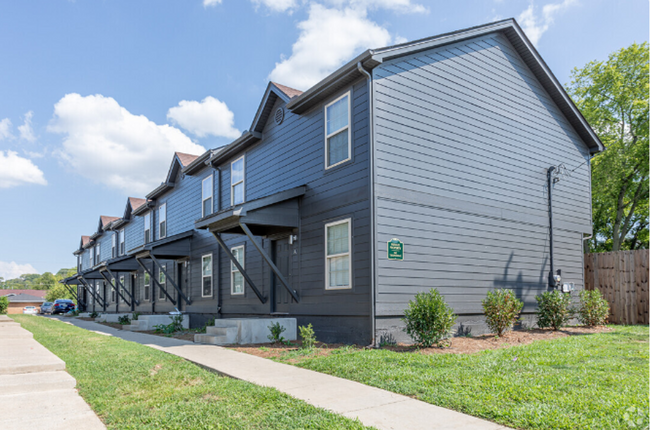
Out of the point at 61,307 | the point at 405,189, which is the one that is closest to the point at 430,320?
the point at 405,189

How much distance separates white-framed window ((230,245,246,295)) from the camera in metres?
15.2

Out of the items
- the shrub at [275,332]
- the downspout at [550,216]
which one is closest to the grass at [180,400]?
the shrub at [275,332]

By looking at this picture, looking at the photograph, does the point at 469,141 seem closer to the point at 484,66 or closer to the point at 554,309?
the point at 484,66

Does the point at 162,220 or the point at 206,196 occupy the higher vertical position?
the point at 206,196

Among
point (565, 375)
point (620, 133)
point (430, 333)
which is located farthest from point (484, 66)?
point (620, 133)

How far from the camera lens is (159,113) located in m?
22.0

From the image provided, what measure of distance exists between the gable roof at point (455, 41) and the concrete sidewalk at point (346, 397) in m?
6.16

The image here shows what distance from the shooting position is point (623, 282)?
14672 mm

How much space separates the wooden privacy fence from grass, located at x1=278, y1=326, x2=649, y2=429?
5548 millimetres

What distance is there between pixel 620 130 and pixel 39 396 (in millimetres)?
28006

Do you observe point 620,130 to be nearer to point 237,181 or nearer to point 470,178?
point 470,178

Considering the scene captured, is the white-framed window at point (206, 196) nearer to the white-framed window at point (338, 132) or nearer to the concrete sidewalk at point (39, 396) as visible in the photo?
the white-framed window at point (338, 132)

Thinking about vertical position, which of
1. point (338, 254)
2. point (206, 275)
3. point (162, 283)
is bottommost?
point (162, 283)

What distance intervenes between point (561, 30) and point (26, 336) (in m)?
16.9
